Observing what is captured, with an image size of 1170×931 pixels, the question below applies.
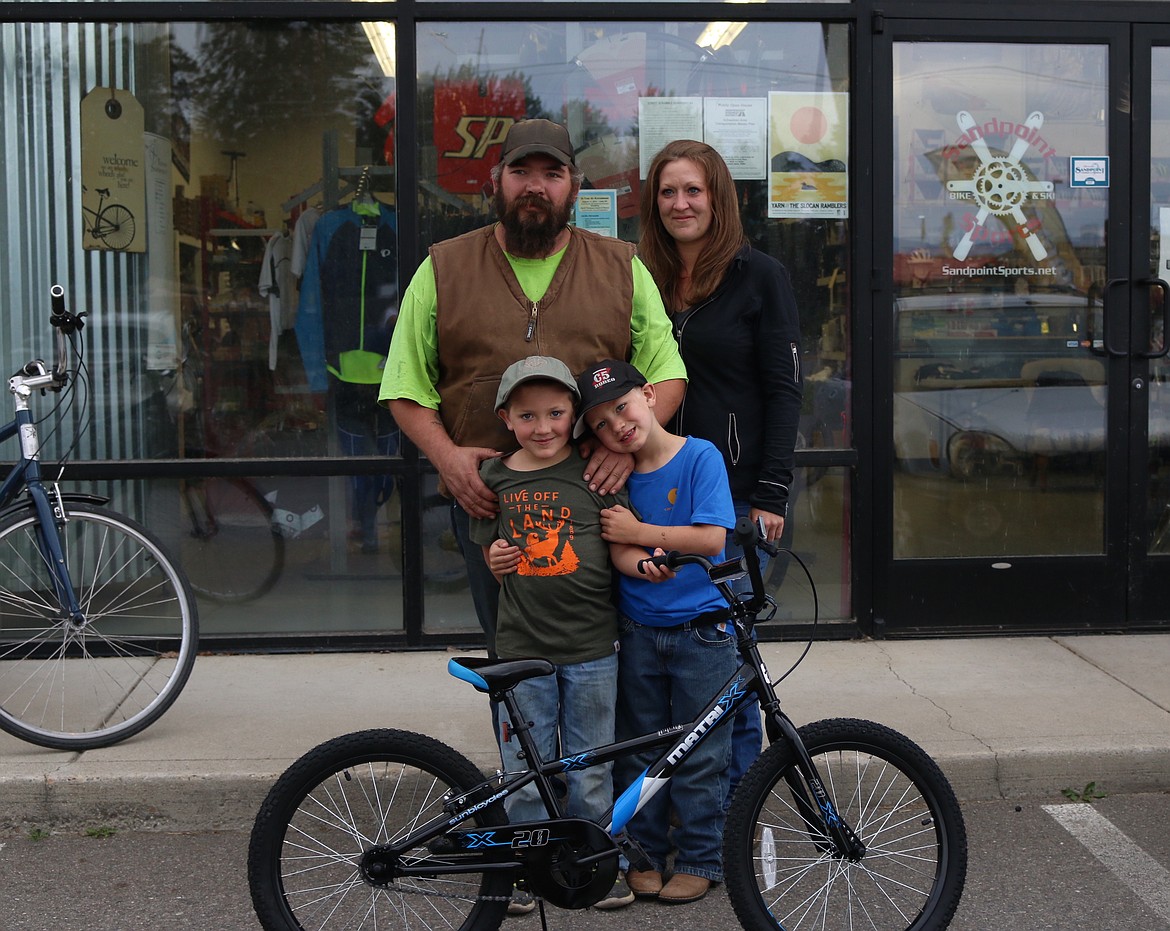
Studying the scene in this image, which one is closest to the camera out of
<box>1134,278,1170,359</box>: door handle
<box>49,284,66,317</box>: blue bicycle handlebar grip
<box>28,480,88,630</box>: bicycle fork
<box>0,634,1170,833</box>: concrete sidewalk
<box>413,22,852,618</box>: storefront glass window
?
<box>0,634,1170,833</box>: concrete sidewalk

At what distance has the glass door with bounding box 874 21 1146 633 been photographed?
5.86 meters

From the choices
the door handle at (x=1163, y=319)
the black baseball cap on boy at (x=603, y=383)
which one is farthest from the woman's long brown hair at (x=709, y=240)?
the door handle at (x=1163, y=319)

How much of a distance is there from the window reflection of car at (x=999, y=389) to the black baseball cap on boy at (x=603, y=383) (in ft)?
9.82

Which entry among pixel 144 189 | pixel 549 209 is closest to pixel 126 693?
pixel 144 189

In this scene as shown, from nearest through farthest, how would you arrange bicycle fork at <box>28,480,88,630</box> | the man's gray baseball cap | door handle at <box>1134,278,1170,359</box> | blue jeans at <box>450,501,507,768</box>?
the man's gray baseball cap < blue jeans at <box>450,501,507,768</box> < bicycle fork at <box>28,480,88,630</box> < door handle at <box>1134,278,1170,359</box>

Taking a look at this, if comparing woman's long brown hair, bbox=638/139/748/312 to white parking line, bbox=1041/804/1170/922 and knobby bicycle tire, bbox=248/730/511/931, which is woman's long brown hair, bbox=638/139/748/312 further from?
white parking line, bbox=1041/804/1170/922

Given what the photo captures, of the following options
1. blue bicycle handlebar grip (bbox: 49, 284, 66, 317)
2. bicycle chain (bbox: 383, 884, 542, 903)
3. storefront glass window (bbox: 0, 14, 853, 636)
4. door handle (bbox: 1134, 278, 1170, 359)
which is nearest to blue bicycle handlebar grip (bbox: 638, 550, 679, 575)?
bicycle chain (bbox: 383, 884, 542, 903)

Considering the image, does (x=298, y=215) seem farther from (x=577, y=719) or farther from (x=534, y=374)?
(x=577, y=719)

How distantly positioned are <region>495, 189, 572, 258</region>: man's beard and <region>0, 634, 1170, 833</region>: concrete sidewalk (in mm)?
1854

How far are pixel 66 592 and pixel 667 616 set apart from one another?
2359 mm

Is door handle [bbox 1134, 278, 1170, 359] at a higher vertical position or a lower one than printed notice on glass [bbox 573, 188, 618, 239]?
lower

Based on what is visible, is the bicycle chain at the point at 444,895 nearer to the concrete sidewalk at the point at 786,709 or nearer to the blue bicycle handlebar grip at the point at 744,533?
the blue bicycle handlebar grip at the point at 744,533

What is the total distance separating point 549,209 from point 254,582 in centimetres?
309

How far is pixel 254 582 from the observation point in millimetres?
5844
